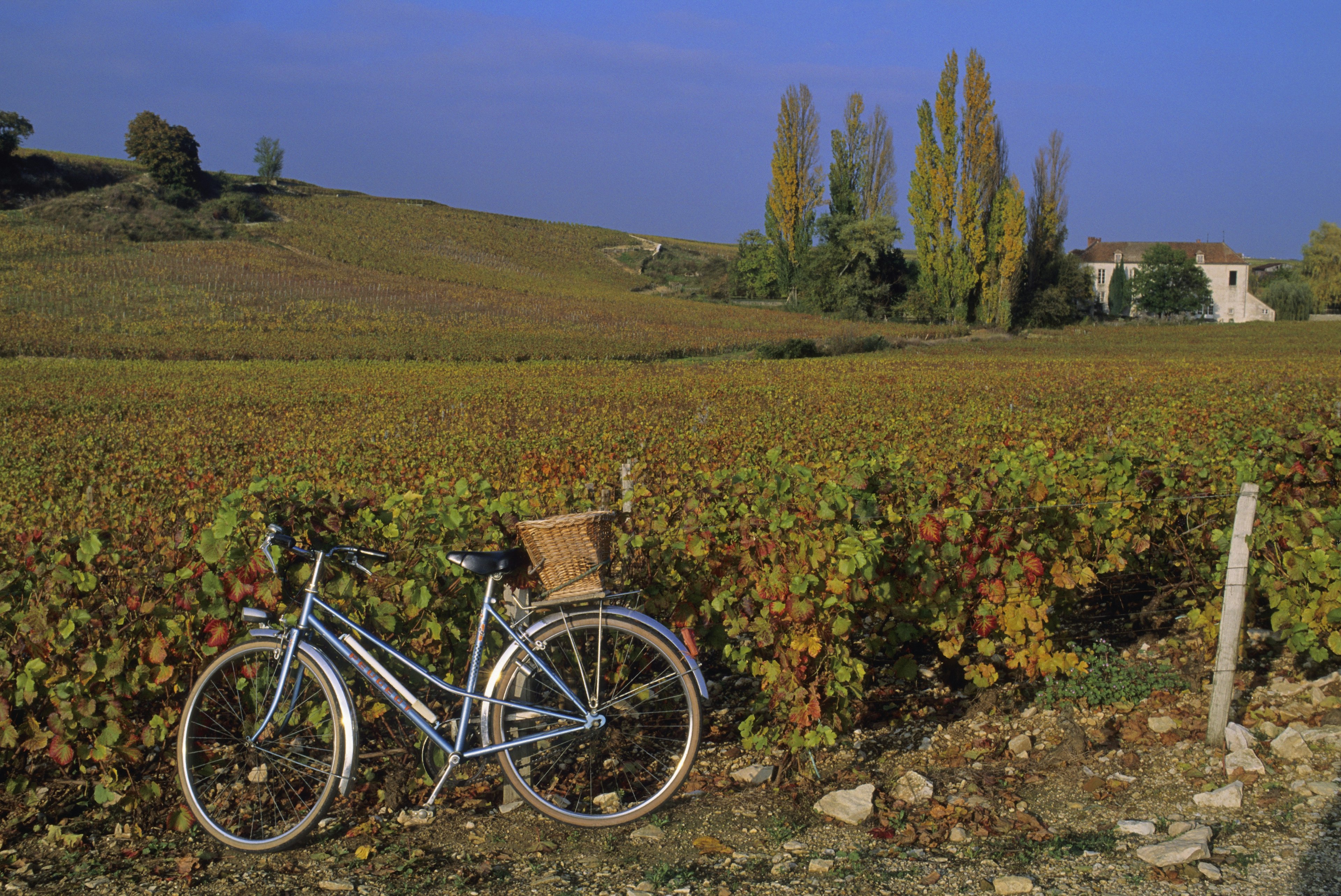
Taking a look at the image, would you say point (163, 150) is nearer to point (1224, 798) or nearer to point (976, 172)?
point (976, 172)

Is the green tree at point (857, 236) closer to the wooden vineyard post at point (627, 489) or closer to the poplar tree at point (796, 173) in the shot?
the poplar tree at point (796, 173)

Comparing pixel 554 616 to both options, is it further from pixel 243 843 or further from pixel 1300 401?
pixel 1300 401

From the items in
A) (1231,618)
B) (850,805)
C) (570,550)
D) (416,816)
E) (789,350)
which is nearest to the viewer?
(570,550)

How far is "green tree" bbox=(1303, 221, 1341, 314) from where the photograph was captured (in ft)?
267

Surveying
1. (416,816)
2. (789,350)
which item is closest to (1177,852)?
(416,816)

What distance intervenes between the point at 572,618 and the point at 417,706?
66cm

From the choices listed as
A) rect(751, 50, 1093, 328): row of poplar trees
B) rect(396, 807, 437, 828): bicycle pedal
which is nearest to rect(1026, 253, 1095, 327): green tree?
rect(751, 50, 1093, 328): row of poplar trees

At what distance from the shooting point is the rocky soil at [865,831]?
304cm

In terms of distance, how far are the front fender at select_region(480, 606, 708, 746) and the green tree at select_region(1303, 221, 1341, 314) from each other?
96.8 m

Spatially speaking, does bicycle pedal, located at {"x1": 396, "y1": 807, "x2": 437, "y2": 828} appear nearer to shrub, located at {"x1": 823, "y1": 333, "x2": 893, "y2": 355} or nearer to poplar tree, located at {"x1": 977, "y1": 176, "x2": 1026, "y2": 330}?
shrub, located at {"x1": 823, "y1": 333, "x2": 893, "y2": 355}

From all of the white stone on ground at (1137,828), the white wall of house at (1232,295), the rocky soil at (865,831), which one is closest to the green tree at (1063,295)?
the white wall of house at (1232,295)

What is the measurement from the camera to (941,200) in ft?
184

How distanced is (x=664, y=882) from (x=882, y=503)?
6.77 feet

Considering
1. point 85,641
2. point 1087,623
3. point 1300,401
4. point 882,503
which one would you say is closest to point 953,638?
point 882,503
